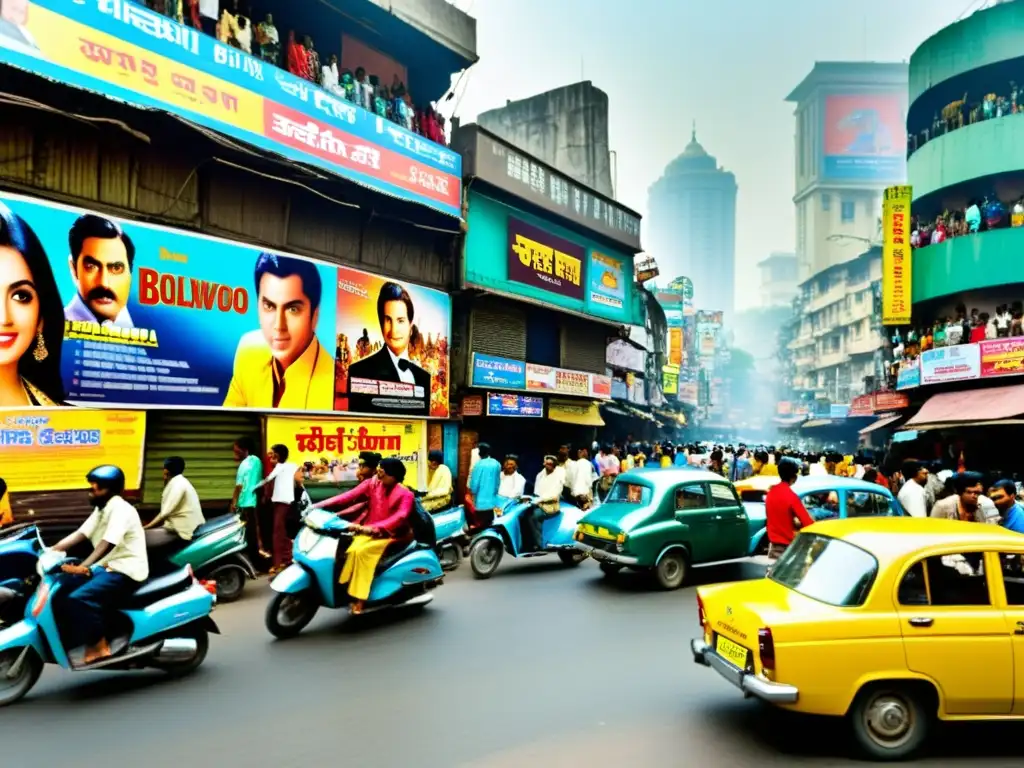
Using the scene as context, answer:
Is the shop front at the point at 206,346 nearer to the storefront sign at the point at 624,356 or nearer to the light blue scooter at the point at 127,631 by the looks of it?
the light blue scooter at the point at 127,631

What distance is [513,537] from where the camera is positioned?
10734 millimetres

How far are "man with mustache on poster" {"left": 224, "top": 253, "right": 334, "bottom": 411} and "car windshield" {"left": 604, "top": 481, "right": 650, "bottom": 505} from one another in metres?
6.07

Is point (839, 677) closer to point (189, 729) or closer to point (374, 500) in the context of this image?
point (189, 729)

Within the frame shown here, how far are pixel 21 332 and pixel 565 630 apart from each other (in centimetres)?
778

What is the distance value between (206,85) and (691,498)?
9.65 meters

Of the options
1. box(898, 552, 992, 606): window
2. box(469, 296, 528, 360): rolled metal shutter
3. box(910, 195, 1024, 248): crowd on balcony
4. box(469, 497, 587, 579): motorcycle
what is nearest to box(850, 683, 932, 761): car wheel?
box(898, 552, 992, 606): window

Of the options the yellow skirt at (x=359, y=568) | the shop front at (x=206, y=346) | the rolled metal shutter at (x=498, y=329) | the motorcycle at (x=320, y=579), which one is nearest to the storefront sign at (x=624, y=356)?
the rolled metal shutter at (x=498, y=329)

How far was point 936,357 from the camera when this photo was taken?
23234 millimetres

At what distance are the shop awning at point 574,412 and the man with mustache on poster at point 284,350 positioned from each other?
31.0 ft

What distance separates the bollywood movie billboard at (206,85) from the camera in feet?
31.0

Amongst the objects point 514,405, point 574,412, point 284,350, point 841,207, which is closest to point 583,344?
point 574,412

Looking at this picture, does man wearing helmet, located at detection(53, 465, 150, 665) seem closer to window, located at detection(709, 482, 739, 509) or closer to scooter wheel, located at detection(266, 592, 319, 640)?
scooter wheel, located at detection(266, 592, 319, 640)

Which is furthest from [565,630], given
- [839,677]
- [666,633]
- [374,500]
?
[839,677]

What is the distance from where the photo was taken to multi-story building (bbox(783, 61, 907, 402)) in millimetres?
62844
